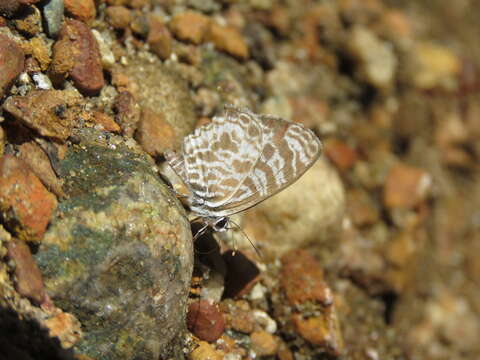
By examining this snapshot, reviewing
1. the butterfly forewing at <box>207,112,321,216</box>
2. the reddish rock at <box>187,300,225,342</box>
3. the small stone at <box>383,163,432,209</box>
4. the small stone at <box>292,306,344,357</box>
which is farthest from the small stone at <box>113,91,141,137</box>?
the small stone at <box>383,163,432,209</box>

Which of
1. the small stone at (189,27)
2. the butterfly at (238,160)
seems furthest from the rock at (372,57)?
the butterfly at (238,160)

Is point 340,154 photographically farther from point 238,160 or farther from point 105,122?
point 105,122

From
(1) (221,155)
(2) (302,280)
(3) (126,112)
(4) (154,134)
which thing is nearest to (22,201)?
(3) (126,112)

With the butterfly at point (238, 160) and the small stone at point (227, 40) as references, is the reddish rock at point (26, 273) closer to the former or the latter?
the butterfly at point (238, 160)

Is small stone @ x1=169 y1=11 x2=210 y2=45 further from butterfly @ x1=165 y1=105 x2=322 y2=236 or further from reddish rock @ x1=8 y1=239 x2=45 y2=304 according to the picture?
reddish rock @ x1=8 y1=239 x2=45 y2=304

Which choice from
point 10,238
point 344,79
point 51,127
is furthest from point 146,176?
point 344,79

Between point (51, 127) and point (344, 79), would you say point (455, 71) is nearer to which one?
point (344, 79)
